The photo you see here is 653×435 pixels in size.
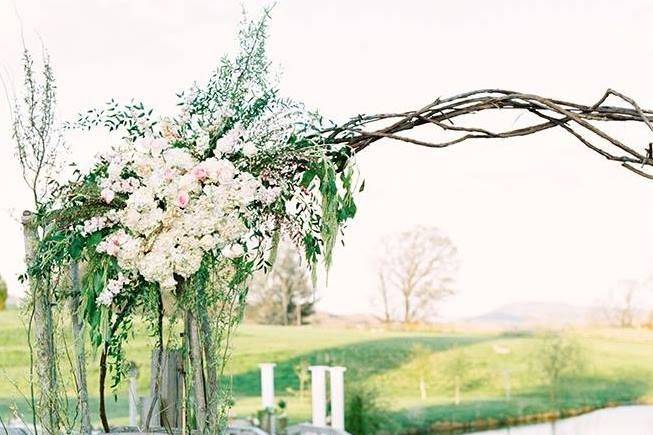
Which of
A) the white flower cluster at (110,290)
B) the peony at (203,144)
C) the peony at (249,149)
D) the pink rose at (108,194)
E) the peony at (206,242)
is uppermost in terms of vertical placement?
the peony at (203,144)

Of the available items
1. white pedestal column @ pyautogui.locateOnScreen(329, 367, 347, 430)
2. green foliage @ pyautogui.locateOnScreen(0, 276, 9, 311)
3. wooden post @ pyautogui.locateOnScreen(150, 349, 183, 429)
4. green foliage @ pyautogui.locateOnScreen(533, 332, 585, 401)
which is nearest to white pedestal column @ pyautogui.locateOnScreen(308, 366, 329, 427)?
white pedestal column @ pyautogui.locateOnScreen(329, 367, 347, 430)

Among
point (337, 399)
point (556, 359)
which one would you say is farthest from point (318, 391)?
point (556, 359)

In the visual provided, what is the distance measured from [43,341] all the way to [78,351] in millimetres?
94

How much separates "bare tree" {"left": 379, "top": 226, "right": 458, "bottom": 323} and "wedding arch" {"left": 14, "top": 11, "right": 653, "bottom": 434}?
5291 millimetres

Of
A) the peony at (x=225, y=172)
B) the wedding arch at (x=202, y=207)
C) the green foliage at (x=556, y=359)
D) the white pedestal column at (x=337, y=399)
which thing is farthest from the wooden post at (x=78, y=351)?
the green foliage at (x=556, y=359)

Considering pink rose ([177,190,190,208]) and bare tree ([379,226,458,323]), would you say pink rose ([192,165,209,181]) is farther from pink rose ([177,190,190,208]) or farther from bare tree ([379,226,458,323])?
bare tree ([379,226,458,323])

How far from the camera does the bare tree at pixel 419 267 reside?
8.11 meters

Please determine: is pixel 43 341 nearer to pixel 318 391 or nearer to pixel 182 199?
pixel 182 199

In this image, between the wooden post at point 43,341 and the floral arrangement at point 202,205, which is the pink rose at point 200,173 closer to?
the floral arrangement at point 202,205

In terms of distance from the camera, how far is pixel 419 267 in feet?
26.9

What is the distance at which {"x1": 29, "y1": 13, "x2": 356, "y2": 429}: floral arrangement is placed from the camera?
262 cm

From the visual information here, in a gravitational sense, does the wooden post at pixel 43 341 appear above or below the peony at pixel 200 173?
below

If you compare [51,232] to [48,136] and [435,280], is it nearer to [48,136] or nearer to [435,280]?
[48,136]

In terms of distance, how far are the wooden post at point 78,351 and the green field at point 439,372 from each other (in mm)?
5602
